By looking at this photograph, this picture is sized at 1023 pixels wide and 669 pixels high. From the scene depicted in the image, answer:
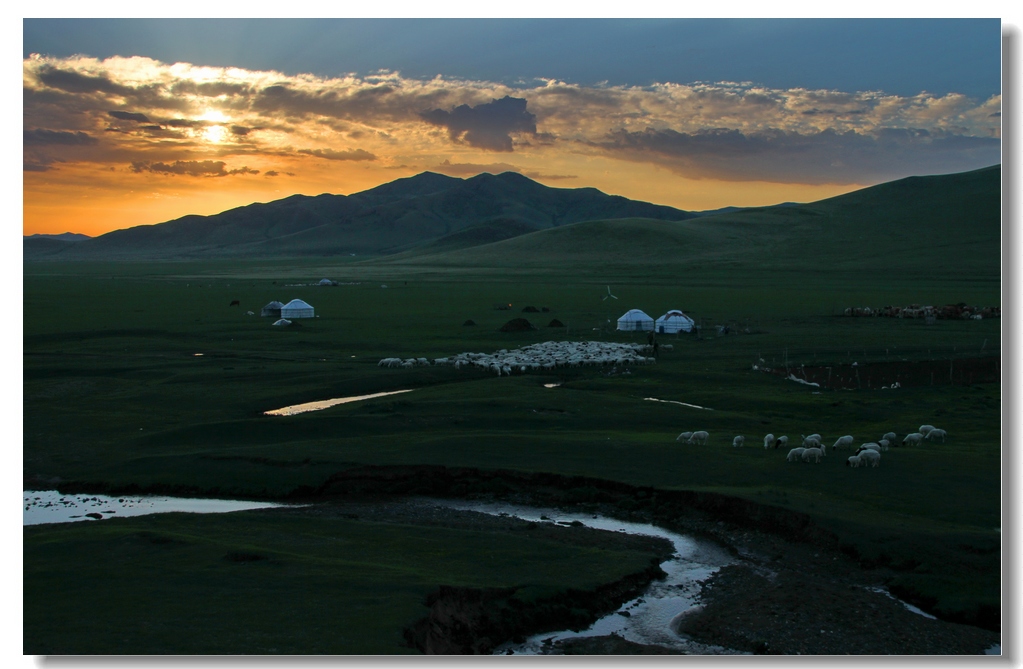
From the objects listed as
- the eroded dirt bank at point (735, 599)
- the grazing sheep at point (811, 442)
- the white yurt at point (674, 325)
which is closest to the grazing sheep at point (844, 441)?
the grazing sheep at point (811, 442)

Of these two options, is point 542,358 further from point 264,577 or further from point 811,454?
point 264,577

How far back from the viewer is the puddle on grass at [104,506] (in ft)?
79.7

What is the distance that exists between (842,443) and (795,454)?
6.93 feet

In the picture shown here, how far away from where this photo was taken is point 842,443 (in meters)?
27.8

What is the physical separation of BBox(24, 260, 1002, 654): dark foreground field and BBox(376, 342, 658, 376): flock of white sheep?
918 millimetres

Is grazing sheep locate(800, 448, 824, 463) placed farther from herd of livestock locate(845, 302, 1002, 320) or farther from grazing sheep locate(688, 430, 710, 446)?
herd of livestock locate(845, 302, 1002, 320)

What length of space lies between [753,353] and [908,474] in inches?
1123

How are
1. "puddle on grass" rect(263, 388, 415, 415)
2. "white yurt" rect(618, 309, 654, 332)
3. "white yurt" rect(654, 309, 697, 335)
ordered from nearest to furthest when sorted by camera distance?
"puddle on grass" rect(263, 388, 415, 415) < "white yurt" rect(654, 309, 697, 335) < "white yurt" rect(618, 309, 654, 332)

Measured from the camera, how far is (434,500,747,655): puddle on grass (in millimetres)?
16406

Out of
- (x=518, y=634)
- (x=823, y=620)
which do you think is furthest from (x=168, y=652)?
(x=823, y=620)

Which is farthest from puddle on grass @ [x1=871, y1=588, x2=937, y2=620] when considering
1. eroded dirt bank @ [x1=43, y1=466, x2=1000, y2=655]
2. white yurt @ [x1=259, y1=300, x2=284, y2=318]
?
white yurt @ [x1=259, y1=300, x2=284, y2=318]

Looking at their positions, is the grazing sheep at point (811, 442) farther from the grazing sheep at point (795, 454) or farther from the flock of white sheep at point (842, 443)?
the grazing sheep at point (795, 454)

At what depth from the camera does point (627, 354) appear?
51.9 m

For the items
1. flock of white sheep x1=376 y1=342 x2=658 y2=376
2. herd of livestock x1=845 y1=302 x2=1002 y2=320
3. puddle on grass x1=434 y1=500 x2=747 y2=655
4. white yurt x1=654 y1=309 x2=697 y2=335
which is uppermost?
herd of livestock x1=845 y1=302 x2=1002 y2=320
